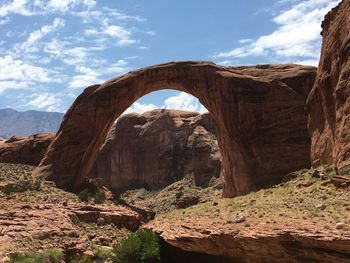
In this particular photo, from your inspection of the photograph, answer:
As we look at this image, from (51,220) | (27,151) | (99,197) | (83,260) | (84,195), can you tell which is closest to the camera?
(83,260)

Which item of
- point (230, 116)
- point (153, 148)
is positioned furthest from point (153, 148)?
point (230, 116)

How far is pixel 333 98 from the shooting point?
20453 millimetres

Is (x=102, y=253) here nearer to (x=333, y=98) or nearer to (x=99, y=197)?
(x=99, y=197)

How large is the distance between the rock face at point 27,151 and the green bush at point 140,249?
26020 millimetres

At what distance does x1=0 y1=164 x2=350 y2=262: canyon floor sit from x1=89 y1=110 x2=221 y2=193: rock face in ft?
88.7

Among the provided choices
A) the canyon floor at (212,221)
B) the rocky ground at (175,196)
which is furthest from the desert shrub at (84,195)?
the rocky ground at (175,196)

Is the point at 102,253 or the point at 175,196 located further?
the point at 175,196

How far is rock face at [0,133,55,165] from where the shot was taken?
1777 inches

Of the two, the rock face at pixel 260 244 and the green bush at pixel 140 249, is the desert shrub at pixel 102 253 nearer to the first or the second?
the green bush at pixel 140 249

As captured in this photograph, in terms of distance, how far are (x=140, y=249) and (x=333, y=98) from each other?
441 inches

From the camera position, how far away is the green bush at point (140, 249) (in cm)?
2039

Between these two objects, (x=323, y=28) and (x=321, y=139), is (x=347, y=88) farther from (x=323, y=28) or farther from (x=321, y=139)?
(x=323, y=28)

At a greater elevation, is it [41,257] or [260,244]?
[260,244]

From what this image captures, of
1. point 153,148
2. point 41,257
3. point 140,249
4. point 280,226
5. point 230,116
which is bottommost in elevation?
point 41,257
